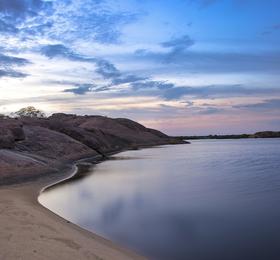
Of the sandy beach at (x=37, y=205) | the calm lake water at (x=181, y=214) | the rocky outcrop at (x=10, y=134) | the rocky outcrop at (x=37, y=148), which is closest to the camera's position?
the sandy beach at (x=37, y=205)

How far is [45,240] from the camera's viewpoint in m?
10.3

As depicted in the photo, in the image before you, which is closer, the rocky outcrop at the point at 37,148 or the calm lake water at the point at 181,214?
the calm lake water at the point at 181,214

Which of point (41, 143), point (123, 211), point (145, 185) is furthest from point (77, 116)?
point (123, 211)

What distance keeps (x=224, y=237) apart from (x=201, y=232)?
893 millimetres

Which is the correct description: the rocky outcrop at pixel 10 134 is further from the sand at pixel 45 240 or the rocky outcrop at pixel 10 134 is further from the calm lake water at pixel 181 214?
the sand at pixel 45 240

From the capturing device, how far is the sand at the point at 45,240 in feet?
29.5

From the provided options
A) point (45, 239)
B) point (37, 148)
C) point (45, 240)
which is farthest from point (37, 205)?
point (37, 148)

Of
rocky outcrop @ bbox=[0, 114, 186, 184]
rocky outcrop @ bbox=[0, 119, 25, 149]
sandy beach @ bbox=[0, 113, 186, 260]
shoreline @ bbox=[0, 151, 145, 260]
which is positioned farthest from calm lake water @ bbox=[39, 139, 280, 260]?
rocky outcrop @ bbox=[0, 119, 25, 149]

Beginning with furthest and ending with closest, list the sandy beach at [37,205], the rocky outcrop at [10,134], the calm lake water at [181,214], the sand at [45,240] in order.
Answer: the rocky outcrop at [10,134]
the calm lake water at [181,214]
the sandy beach at [37,205]
the sand at [45,240]

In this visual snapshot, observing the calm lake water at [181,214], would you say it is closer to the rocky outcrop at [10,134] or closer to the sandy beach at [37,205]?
the sandy beach at [37,205]

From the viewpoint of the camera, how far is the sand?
29.5 ft

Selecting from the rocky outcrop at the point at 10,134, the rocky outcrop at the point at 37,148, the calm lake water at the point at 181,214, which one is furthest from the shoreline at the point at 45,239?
the rocky outcrop at the point at 10,134

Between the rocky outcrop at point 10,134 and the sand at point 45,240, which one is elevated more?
A: the rocky outcrop at point 10,134

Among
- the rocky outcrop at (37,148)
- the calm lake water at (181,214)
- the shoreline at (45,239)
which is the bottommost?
the calm lake water at (181,214)
